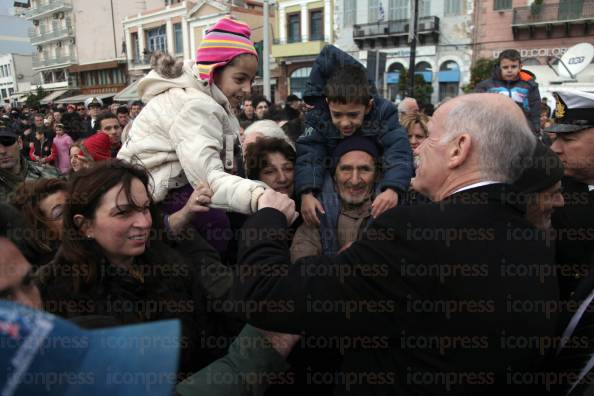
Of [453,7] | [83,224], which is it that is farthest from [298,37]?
[83,224]

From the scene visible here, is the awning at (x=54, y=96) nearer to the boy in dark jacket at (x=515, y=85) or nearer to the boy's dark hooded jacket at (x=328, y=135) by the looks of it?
the boy in dark jacket at (x=515, y=85)

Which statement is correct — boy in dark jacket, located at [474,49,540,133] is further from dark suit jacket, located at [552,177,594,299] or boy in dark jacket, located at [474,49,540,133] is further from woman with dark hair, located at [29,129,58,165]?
woman with dark hair, located at [29,129,58,165]

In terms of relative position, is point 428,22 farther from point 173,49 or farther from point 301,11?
point 173,49

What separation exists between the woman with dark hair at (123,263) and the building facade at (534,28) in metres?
20.4

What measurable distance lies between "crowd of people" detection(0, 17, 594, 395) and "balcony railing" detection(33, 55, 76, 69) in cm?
4532

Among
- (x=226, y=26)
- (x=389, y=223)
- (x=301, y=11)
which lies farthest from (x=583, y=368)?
(x=301, y=11)

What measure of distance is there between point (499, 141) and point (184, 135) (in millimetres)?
1279

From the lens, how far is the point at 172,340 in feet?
2.12

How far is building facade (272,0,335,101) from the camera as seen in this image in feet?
83.9

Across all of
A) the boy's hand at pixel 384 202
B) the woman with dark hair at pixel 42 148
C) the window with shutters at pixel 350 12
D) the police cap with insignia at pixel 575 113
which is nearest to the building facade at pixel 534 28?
the window with shutters at pixel 350 12

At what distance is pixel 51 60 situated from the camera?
141 ft

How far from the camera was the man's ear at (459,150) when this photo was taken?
1.31 m

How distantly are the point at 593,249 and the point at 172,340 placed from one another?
2.07 m

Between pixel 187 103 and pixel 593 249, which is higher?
pixel 187 103
